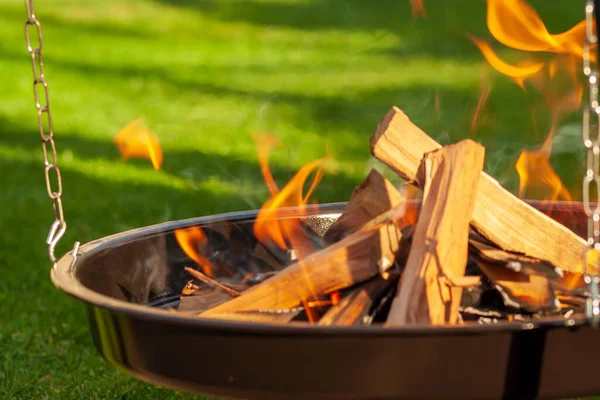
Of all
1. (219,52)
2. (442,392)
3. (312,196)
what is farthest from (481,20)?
(442,392)

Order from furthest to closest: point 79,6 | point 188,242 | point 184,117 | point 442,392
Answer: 1. point 79,6
2. point 184,117
3. point 188,242
4. point 442,392

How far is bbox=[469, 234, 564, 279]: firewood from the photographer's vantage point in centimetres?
Answer: 173

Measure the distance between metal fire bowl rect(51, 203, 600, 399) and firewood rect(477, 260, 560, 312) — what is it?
0.24 metres

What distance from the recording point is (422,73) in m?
7.53

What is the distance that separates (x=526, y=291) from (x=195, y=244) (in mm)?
875

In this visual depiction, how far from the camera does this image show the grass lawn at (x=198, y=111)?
11.4 feet

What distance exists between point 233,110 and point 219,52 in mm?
2381

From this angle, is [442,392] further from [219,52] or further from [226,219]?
[219,52]

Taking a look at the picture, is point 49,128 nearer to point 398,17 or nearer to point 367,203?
point 367,203

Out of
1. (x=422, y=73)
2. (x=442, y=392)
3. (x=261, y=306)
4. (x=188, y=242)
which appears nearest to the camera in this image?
(x=442, y=392)

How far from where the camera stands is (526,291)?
67.1 inches

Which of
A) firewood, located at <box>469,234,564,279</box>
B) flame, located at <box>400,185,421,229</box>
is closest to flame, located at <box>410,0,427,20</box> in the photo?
flame, located at <box>400,185,421,229</box>

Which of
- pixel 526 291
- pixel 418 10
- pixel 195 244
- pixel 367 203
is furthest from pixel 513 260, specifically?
pixel 418 10

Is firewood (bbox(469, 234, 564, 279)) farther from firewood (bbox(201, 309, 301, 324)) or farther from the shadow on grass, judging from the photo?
the shadow on grass
